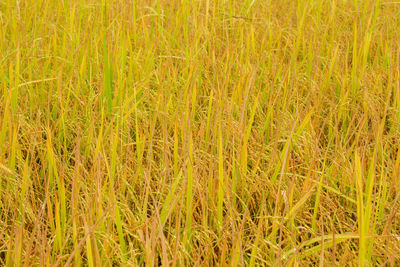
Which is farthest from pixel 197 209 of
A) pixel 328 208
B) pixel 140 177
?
pixel 328 208

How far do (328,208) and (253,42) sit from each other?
828 millimetres

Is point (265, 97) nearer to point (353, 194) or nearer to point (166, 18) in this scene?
point (353, 194)

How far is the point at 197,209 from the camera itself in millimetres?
1199

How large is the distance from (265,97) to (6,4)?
1.23 m

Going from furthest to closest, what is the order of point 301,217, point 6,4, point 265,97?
point 6,4 < point 265,97 < point 301,217

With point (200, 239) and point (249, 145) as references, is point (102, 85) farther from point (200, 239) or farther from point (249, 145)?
point (200, 239)

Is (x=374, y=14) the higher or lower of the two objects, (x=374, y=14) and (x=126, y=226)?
the higher

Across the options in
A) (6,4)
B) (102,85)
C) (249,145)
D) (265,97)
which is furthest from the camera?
(6,4)

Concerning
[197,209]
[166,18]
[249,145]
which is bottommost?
[197,209]

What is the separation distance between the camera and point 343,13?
2256mm

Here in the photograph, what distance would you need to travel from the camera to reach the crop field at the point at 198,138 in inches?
38.4

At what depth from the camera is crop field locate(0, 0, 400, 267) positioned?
976 millimetres

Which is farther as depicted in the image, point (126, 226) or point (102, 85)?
point (102, 85)

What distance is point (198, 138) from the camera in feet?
4.38
